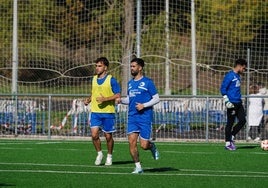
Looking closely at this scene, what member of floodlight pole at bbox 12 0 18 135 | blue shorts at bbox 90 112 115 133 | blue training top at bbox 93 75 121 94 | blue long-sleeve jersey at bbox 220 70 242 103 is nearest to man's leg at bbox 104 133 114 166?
blue shorts at bbox 90 112 115 133

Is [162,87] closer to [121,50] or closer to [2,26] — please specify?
[121,50]

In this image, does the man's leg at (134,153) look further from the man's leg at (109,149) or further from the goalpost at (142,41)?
the goalpost at (142,41)

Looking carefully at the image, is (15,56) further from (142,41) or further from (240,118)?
(240,118)

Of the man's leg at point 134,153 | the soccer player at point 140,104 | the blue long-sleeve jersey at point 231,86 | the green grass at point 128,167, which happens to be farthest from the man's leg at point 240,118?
the man's leg at point 134,153

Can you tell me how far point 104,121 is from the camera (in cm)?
1817

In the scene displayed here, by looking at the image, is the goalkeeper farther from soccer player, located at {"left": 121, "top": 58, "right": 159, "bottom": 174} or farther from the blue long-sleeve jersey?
soccer player, located at {"left": 121, "top": 58, "right": 159, "bottom": 174}

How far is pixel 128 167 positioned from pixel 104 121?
1.24 meters

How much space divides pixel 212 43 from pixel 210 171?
49.4 feet

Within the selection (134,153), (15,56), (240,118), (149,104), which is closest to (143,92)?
(149,104)

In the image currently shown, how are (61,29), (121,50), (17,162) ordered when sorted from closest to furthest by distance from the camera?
(17,162)
(121,50)
(61,29)

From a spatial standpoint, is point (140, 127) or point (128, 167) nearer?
point (140, 127)

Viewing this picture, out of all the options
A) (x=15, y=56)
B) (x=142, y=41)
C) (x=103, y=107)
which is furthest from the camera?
(x=142, y=41)

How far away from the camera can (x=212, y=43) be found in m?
31.3

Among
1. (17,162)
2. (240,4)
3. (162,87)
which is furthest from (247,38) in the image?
(17,162)
